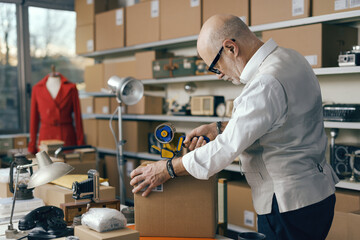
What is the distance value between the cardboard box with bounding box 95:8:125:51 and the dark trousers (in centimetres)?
324

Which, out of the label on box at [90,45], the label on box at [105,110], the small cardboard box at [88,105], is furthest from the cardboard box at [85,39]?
the label on box at [105,110]

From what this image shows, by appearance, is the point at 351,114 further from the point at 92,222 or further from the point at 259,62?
the point at 92,222

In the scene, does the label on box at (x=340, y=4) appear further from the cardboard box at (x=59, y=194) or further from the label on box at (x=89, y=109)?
the label on box at (x=89, y=109)

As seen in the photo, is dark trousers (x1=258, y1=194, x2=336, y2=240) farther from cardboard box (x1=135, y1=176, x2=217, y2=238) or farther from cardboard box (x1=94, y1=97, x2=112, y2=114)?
cardboard box (x1=94, y1=97, x2=112, y2=114)

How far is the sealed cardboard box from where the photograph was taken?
15.5 ft

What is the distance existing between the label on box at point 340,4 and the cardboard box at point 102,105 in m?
2.63

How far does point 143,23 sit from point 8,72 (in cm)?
197

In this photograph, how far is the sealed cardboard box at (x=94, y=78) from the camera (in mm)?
4711

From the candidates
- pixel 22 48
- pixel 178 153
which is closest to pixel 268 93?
pixel 178 153

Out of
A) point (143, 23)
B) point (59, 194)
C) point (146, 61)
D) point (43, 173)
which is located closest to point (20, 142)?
point (146, 61)

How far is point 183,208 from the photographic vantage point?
1.52 meters

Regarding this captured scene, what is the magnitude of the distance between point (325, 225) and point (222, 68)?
2.25 feet

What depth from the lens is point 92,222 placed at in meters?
1.35

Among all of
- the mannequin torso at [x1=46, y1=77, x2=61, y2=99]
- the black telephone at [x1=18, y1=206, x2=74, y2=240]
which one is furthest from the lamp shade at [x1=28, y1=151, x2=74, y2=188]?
the mannequin torso at [x1=46, y1=77, x2=61, y2=99]
